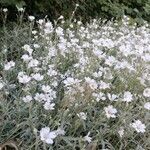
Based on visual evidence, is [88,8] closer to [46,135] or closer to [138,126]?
[138,126]

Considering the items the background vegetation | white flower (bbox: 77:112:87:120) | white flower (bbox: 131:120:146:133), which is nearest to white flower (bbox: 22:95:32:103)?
white flower (bbox: 77:112:87:120)

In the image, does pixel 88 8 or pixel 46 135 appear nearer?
pixel 46 135

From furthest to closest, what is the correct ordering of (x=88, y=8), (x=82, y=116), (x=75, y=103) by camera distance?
(x=88, y=8) → (x=75, y=103) → (x=82, y=116)

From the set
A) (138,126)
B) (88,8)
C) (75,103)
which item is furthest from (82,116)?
(88,8)

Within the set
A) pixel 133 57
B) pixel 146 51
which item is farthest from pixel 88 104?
pixel 146 51

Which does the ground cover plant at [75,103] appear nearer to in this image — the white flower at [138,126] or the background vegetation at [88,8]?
the white flower at [138,126]

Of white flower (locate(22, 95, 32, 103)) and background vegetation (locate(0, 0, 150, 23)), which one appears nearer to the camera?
white flower (locate(22, 95, 32, 103))

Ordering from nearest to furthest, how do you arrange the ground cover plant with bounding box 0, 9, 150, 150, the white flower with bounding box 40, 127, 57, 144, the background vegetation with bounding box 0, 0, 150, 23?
the white flower with bounding box 40, 127, 57, 144
the ground cover plant with bounding box 0, 9, 150, 150
the background vegetation with bounding box 0, 0, 150, 23

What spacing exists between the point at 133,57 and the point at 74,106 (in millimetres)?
1125

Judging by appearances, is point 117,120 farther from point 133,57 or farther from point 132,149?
point 133,57

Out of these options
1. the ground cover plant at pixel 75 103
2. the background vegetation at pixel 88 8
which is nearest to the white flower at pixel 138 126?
the ground cover plant at pixel 75 103

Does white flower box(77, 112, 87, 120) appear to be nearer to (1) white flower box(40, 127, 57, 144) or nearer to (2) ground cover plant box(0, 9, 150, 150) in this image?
(2) ground cover plant box(0, 9, 150, 150)

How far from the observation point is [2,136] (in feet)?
9.11

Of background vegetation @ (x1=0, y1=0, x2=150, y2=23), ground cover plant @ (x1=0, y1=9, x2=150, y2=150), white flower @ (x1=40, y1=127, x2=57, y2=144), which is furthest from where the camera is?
background vegetation @ (x1=0, y1=0, x2=150, y2=23)
